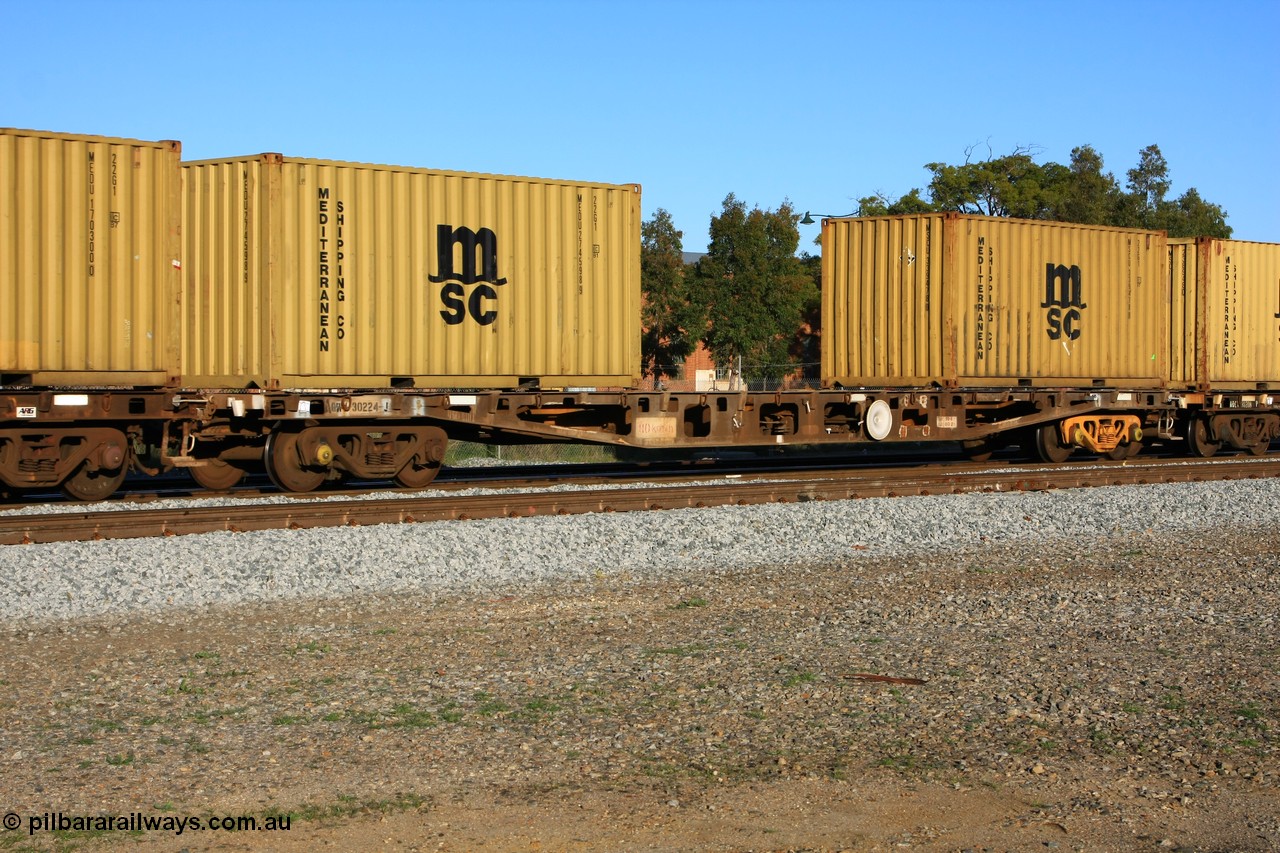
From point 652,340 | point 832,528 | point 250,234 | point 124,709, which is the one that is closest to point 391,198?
point 250,234

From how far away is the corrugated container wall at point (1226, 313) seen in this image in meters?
21.2

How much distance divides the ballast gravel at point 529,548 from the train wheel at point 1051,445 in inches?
213

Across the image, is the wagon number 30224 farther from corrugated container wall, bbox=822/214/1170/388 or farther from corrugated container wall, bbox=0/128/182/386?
corrugated container wall, bbox=822/214/1170/388

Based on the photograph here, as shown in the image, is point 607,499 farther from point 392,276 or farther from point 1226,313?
point 1226,313

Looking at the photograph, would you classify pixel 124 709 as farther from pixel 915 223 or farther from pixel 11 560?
pixel 915 223

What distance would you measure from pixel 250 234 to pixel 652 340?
2786cm

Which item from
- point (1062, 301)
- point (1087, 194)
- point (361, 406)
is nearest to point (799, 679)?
point (361, 406)

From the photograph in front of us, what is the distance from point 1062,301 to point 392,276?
35.3 ft

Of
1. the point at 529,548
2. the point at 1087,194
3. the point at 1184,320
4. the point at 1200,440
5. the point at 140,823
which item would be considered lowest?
the point at 140,823

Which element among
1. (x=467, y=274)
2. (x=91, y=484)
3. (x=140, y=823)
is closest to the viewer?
(x=140, y=823)

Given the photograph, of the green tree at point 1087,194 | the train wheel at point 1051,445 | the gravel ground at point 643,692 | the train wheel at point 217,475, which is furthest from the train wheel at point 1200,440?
the green tree at point 1087,194

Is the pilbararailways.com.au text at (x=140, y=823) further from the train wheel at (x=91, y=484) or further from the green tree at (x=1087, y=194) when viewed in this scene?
the green tree at (x=1087, y=194)

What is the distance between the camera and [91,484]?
44.2ft

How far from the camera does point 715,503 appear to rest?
1404 cm
